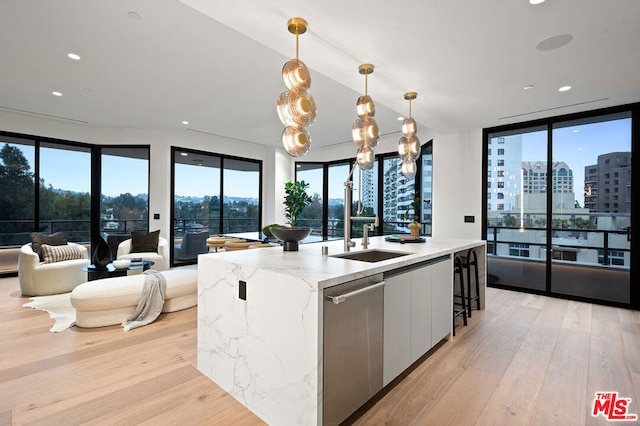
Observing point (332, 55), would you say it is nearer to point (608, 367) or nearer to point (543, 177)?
point (608, 367)

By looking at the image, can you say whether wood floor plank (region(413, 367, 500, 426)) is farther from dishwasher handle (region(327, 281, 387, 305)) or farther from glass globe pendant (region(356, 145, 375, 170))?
glass globe pendant (region(356, 145, 375, 170))

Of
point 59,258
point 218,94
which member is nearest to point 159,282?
point 59,258

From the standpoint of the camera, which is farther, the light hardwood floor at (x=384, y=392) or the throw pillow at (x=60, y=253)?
the throw pillow at (x=60, y=253)

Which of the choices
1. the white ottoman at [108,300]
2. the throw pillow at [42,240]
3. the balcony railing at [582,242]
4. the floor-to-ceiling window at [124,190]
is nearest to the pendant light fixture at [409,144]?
the balcony railing at [582,242]

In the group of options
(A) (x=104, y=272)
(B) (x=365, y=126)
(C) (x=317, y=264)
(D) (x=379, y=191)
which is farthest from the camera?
(D) (x=379, y=191)

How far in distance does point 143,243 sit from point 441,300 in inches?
195

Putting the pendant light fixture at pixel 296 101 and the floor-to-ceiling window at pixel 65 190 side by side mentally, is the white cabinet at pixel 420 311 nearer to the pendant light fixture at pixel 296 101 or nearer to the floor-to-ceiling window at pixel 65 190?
the pendant light fixture at pixel 296 101

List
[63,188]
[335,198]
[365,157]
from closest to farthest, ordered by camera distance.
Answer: [365,157] → [63,188] → [335,198]

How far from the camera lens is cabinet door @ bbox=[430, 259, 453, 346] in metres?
2.54

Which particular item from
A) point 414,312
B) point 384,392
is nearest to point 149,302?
point 384,392

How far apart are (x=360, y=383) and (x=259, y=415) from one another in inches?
23.4

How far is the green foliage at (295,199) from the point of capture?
7379 mm

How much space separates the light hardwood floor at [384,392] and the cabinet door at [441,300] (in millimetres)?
173

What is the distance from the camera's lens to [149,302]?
10.8 feet
